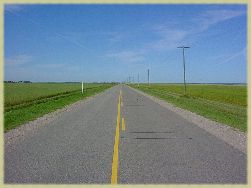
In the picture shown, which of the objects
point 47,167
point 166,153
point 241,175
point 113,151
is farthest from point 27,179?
point 241,175

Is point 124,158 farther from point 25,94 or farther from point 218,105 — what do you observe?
point 25,94

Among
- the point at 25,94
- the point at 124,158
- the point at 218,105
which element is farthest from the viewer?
the point at 25,94

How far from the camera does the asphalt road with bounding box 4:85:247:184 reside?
688 cm

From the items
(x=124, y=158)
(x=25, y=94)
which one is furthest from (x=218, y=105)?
(x=25, y=94)

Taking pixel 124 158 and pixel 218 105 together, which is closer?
pixel 124 158

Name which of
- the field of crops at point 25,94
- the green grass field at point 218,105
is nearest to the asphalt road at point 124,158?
the green grass field at point 218,105

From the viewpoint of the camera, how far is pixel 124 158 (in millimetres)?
8492

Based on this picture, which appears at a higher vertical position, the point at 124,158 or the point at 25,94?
the point at 25,94

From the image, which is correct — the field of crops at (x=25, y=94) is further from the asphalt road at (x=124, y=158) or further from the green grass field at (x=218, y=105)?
the asphalt road at (x=124, y=158)

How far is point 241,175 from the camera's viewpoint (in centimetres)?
714

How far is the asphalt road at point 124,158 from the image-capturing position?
6.88m

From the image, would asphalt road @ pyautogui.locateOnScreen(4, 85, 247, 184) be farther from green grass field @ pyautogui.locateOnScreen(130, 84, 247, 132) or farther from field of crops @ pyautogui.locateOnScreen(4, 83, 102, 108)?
field of crops @ pyautogui.locateOnScreen(4, 83, 102, 108)

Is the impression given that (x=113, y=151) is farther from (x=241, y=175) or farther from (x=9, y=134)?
(x=9, y=134)

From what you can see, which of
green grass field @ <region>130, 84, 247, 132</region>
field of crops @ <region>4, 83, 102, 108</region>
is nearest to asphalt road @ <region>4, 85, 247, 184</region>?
green grass field @ <region>130, 84, 247, 132</region>
